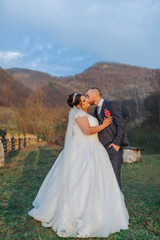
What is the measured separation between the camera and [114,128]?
13.4ft

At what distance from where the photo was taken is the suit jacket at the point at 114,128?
398 centimetres

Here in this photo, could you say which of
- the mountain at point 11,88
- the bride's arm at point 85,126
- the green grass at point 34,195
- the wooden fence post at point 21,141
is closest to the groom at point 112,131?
the bride's arm at point 85,126

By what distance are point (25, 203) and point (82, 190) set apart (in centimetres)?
213

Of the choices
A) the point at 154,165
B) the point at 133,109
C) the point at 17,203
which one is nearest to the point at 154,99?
the point at 133,109

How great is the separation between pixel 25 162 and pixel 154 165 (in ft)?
18.3

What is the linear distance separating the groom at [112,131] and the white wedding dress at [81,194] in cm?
21

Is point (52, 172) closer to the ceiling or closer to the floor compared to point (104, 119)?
closer to the floor

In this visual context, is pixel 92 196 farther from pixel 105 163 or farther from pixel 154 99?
pixel 154 99

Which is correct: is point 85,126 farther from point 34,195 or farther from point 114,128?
point 34,195

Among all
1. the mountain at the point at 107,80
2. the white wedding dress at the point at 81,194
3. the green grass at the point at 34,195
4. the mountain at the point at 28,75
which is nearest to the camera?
the white wedding dress at the point at 81,194

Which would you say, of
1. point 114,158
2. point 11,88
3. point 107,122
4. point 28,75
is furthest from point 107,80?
point 28,75

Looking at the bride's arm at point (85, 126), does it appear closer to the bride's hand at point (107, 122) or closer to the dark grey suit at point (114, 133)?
the bride's hand at point (107, 122)

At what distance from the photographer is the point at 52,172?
3979 mm

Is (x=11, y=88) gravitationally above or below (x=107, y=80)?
above
